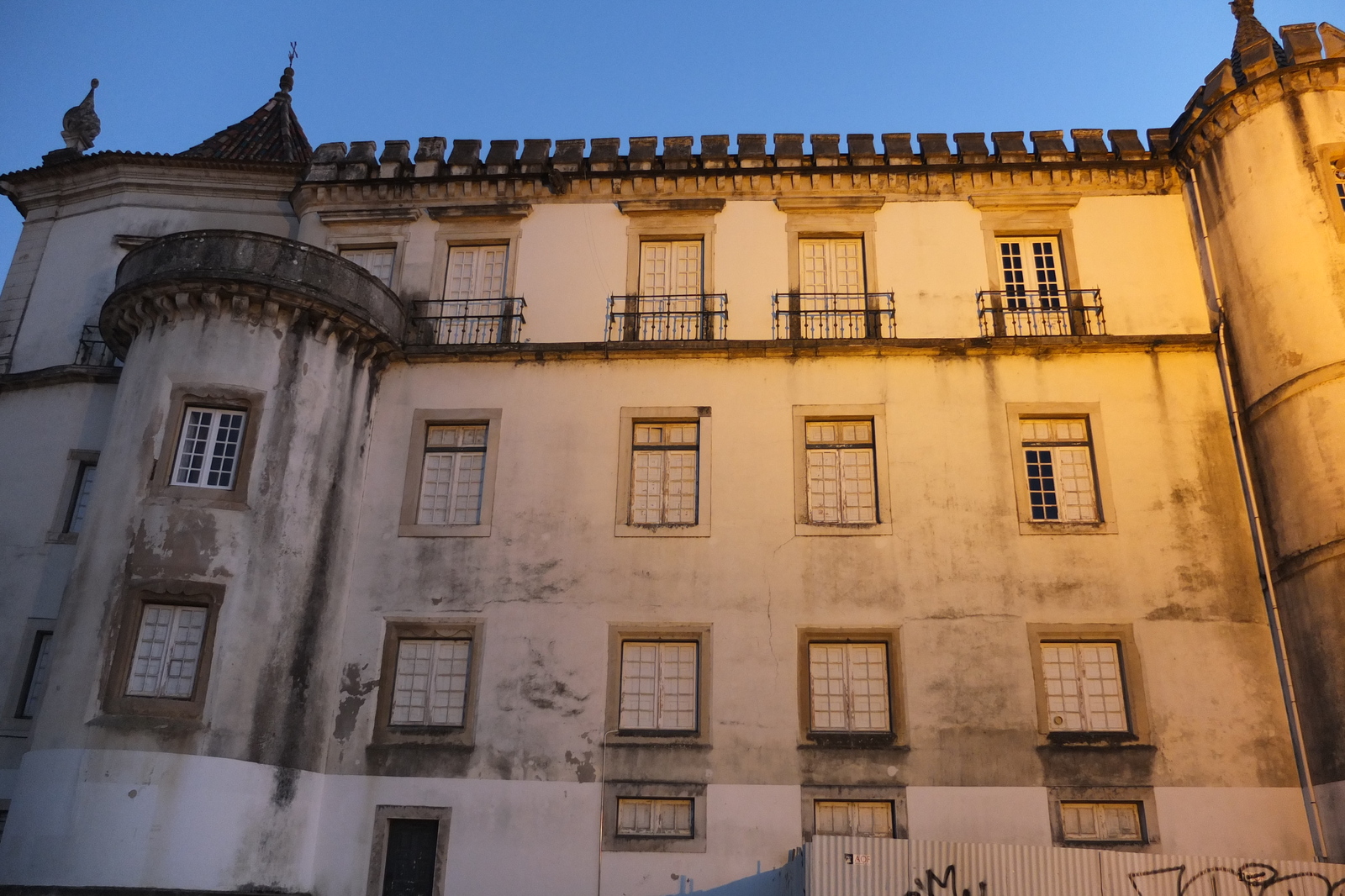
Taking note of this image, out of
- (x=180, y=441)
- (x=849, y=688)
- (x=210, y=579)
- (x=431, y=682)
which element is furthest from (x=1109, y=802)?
(x=180, y=441)

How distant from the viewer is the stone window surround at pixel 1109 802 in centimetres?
1596

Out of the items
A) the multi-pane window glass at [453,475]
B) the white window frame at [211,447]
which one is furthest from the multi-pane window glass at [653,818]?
the white window frame at [211,447]

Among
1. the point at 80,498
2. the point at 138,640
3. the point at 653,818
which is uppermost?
the point at 80,498

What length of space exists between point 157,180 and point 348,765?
13.5 meters

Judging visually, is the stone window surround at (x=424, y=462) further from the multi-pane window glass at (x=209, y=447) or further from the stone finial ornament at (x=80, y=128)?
the stone finial ornament at (x=80, y=128)

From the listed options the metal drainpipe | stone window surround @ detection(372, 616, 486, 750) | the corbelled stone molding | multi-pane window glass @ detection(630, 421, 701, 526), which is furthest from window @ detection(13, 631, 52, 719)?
the metal drainpipe

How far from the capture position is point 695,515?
60.6 feet

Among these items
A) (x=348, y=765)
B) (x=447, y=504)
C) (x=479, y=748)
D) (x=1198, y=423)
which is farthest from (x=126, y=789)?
(x=1198, y=423)

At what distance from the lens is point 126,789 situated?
1511cm

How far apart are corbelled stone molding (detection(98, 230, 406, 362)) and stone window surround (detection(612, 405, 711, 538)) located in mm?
5010

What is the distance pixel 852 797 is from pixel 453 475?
8.82 metres

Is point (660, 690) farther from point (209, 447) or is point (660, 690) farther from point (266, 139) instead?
point (266, 139)

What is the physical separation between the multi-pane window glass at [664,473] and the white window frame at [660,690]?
84.7 inches

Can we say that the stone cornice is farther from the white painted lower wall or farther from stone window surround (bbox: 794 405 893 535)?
the white painted lower wall
